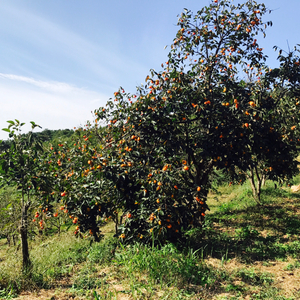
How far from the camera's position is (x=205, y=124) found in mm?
4715

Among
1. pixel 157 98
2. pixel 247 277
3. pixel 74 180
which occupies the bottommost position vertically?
pixel 247 277

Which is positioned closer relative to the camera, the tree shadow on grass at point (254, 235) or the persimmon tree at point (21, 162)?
the persimmon tree at point (21, 162)

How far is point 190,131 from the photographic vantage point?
5.37 m

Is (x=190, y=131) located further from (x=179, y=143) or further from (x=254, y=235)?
(x=254, y=235)

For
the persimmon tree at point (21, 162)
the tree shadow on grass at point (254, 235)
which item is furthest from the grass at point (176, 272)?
the persimmon tree at point (21, 162)

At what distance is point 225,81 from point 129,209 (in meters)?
3.33

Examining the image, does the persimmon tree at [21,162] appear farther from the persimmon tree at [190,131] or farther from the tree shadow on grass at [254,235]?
the tree shadow on grass at [254,235]

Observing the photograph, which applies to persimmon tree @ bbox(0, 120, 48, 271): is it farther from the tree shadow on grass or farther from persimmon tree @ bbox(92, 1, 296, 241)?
the tree shadow on grass

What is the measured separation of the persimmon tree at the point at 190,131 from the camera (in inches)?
155

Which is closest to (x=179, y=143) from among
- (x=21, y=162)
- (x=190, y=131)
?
(x=190, y=131)

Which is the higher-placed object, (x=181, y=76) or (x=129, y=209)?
(x=181, y=76)

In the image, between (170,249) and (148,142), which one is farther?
(148,142)

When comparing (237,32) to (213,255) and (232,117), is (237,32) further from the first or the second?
(213,255)

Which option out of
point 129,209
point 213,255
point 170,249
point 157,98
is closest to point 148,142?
point 157,98
